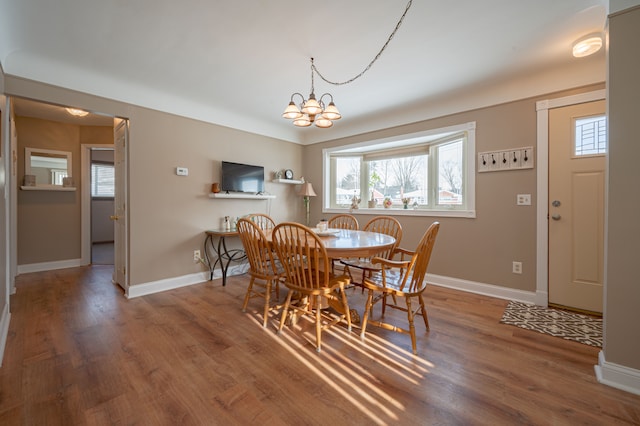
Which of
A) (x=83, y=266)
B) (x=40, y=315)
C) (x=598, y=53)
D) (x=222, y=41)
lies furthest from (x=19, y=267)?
(x=598, y=53)

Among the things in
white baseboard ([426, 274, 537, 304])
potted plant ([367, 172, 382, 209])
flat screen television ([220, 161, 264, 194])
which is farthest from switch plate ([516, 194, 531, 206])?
flat screen television ([220, 161, 264, 194])

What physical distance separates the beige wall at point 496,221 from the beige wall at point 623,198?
4.13ft

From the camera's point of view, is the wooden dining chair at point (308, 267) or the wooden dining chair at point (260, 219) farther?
the wooden dining chair at point (260, 219)

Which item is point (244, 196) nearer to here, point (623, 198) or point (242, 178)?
point (242, 178)

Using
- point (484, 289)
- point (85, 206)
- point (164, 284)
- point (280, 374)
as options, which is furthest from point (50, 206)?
point (484, 289)

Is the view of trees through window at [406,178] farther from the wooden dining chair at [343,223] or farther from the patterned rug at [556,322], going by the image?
the patterned rug at [556,322]

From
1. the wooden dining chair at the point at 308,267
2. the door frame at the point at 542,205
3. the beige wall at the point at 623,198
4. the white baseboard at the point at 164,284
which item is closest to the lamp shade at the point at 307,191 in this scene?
the white baseboard at the point at 164,284

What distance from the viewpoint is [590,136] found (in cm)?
253

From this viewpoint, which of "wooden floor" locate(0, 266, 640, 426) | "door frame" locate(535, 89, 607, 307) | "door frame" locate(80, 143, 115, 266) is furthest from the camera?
"door frame" locate(80, 143, 115, 266)

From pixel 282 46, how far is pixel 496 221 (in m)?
2.88

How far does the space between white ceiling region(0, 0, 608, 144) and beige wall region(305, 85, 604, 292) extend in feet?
0.69

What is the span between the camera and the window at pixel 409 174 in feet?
11.2

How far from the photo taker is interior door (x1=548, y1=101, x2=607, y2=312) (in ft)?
8.21

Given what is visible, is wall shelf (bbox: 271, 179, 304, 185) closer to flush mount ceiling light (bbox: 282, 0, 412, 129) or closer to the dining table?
the dining table
